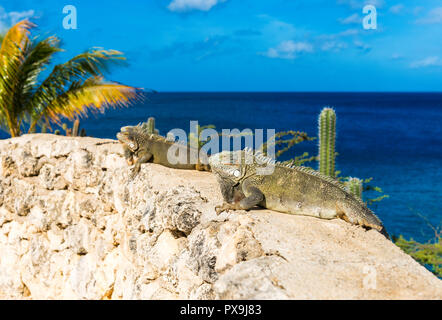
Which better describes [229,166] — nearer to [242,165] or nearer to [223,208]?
[242,165]

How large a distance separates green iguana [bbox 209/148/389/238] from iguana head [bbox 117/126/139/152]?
2065 mm

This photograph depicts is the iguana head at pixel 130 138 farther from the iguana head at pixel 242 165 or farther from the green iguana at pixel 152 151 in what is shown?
the iguana head at pixel 242 165

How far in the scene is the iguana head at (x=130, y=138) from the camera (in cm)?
605

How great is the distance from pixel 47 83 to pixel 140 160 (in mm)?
4667

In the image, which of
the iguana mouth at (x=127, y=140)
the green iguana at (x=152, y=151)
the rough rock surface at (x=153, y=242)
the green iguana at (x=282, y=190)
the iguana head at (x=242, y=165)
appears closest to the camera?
the rough rock surface at (x=153, y=242)

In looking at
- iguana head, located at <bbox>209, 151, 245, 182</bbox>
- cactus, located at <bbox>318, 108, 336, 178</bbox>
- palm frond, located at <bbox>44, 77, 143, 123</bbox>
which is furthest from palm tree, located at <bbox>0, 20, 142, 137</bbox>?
iguana head, located at <bbox>209, 151, 245, 182</bbox>

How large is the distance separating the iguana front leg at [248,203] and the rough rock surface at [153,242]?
0.09 meters

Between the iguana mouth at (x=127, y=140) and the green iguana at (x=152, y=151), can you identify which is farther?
the iguana mouth at (x=127, y=140)

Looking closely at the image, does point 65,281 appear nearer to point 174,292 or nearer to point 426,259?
point 174,292

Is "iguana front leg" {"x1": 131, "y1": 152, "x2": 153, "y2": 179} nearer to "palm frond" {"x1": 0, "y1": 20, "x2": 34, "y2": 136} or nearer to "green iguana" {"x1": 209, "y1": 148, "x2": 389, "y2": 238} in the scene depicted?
"green iguana" {"x1": 209, "y1": 148, "x2": 389, "y2": 238}

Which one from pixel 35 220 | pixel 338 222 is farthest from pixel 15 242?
pixel 338 222

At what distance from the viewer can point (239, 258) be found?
3.43 meters

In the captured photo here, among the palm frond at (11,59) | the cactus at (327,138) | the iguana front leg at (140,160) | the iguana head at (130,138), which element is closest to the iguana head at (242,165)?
the iguana front leg at (140,160)

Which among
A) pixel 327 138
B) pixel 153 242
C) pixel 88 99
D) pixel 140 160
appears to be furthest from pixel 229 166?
pixel 88 99
